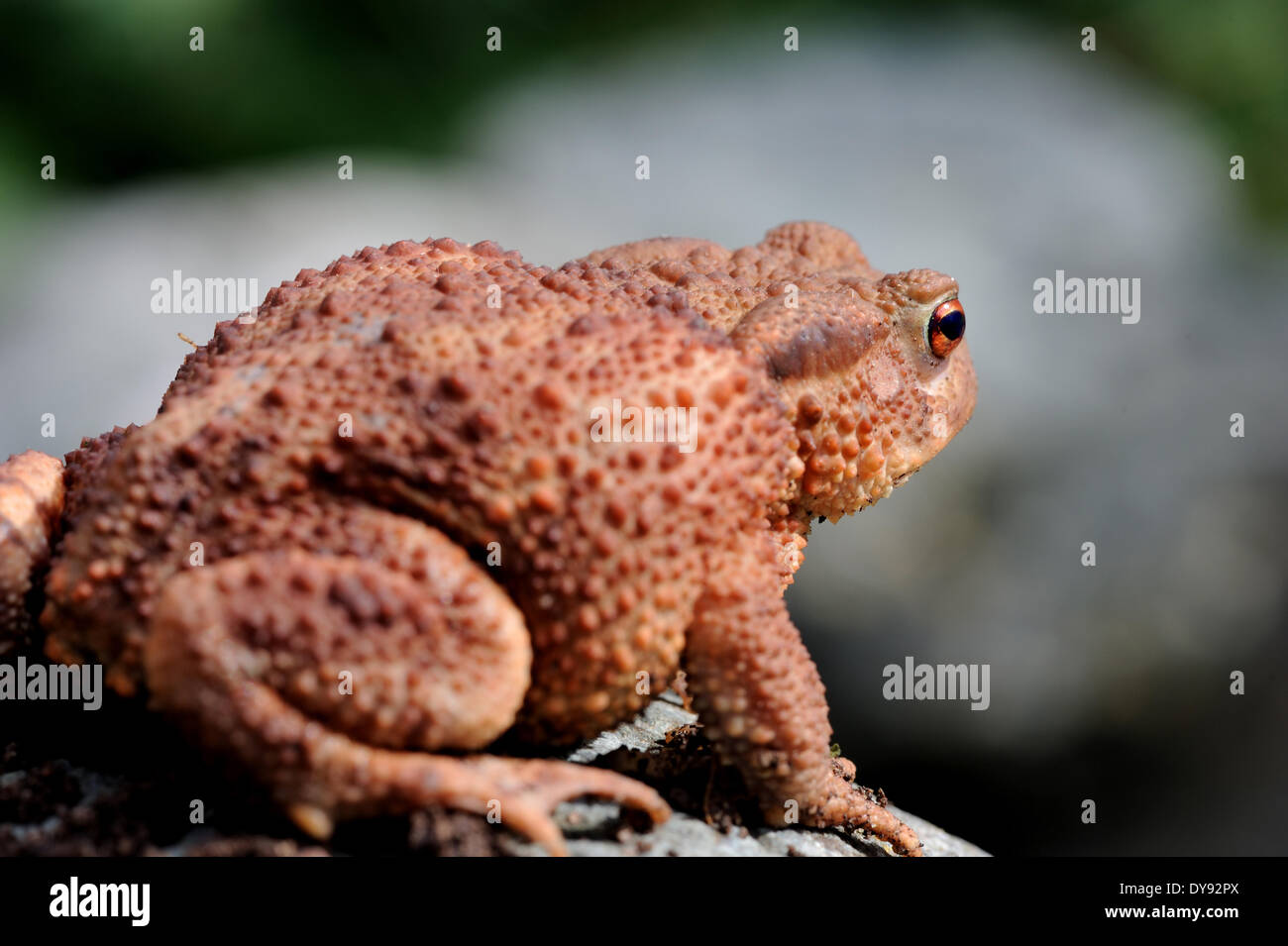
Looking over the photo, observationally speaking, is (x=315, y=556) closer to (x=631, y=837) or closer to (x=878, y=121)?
(x=631, y=837)

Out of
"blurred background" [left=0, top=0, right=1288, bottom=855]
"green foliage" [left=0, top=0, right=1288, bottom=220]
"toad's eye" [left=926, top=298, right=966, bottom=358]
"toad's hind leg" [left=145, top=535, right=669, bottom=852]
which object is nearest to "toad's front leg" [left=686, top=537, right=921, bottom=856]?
"toad's hind leg" [left=145, top=535, right=669, bottom=852]

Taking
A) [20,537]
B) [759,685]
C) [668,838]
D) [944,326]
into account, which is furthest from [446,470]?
[944,326]

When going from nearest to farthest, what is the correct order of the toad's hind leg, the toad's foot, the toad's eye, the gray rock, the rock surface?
the toad's hind leg < the rock surface < the gray rock < the toad's foot < the toad's eye

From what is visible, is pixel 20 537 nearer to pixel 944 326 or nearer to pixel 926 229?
pixel 944 326

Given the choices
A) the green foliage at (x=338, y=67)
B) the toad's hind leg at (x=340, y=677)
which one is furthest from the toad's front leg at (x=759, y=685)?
the green foliage at (x=338, y=67)

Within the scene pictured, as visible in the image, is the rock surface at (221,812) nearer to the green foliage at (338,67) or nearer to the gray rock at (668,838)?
the gray rock at (668,838)

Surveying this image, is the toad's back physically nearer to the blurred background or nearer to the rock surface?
the rock surface
